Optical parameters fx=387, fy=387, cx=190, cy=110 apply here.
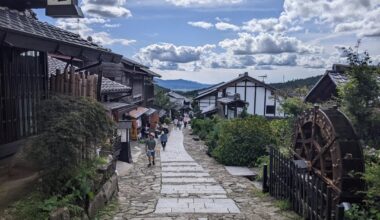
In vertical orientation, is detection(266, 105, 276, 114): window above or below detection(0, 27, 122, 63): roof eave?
below

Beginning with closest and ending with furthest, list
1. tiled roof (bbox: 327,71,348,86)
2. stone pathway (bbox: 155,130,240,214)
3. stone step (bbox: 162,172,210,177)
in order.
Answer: stone pathway (bbox: 155,130,240,214)
stone step (bbox: 162,172,210,177)
tiled roof (bbox: 327,71,348,86)

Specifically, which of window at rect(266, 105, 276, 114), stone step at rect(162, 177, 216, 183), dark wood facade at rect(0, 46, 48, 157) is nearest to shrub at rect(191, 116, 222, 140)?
window at rect(266, 105, 276, 114)

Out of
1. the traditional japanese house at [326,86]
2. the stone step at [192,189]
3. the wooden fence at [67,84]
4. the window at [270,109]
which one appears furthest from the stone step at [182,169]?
the window at [270,109]

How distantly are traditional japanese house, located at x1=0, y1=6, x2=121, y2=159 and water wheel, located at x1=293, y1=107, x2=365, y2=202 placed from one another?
630 centimetres

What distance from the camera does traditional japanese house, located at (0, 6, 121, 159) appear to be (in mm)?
7859

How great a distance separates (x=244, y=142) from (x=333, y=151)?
10958mm

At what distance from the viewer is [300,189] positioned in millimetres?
9094

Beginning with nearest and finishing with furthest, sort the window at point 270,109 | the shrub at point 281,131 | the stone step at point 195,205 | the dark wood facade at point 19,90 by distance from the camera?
1. the dark wood facade at point 19,90
2. the stone step at point 195,205
3. the shrub at point 281,131
4. the window at point 270,109

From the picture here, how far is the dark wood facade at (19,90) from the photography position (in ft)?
28.0

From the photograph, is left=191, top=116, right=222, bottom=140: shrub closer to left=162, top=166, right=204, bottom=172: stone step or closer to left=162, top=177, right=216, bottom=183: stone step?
left=162, top=166, right=204, bottom=172: stone step

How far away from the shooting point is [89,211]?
8.00m

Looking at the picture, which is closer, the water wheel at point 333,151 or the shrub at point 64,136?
the shrub at point 64,136

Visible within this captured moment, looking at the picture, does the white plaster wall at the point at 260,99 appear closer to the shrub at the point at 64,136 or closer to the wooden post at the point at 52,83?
the wooden post at the point at 52,83

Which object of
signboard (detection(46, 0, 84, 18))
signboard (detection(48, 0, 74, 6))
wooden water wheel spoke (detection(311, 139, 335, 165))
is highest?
signboard (detection(48, 0, 74, 6))
